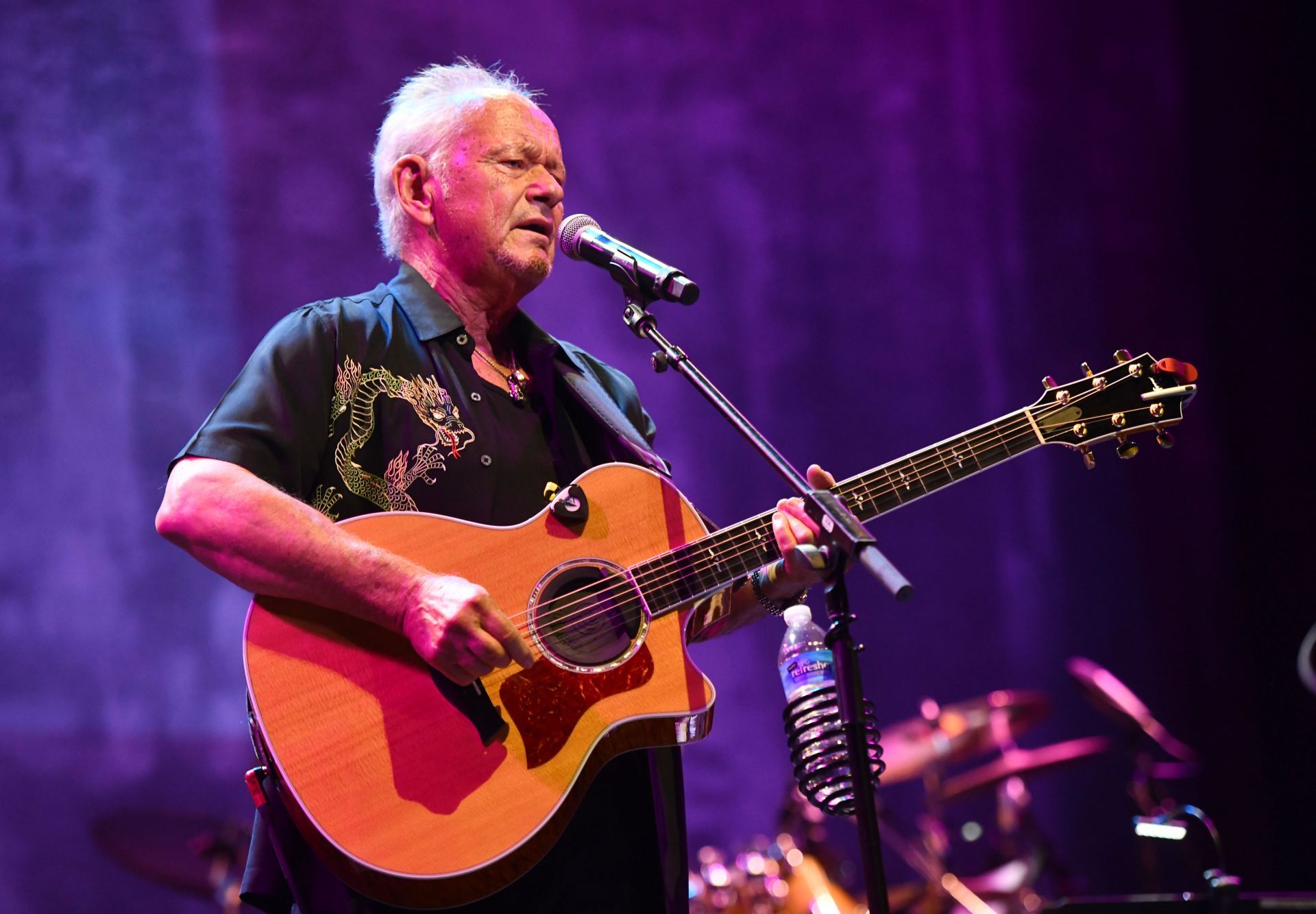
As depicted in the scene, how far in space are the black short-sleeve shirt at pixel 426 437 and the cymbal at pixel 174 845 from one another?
2575 millimetres

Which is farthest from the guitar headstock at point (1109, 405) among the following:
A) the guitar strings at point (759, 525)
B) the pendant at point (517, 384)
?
the pendant at point (517, 384)

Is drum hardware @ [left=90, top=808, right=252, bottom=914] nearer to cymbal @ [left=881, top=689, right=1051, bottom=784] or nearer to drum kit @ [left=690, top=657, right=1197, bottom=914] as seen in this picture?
drum kit @ [left=690, top=657, right=1197, bottom=914]

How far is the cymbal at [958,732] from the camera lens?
5754mm

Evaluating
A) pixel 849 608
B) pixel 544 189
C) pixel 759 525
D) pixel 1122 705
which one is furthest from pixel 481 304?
pixel 1122 705

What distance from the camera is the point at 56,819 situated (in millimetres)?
4652

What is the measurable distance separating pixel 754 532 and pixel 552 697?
1.88ft

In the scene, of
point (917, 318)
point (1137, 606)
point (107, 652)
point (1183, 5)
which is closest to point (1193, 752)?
point (1137, 606)

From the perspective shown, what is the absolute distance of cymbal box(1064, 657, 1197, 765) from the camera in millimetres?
5516

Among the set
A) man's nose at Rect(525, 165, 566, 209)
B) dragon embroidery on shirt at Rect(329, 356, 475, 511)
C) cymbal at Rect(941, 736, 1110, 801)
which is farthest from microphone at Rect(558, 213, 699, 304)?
cymbal at Rect(941, 736, 1110, 801)

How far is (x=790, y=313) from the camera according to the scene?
255 inches

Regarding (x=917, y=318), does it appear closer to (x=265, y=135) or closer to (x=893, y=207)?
(x=893, y=207)

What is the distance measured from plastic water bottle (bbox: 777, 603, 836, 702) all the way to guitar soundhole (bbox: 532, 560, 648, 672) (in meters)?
0.31

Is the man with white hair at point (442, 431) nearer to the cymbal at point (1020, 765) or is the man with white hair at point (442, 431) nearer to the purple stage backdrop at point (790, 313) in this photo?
the purple stage backdrop at point (790, 313)

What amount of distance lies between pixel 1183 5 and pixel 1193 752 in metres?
3.97
